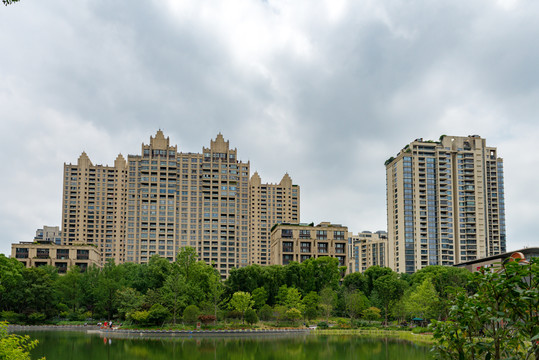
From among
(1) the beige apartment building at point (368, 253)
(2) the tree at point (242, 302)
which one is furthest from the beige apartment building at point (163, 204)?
(2) the tree at point (242, 302)

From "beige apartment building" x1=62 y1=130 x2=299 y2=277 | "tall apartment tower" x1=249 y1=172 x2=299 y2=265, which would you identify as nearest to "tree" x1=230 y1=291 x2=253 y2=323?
"beige apartment building" x1=62 y1=130 x2=299 y2=277

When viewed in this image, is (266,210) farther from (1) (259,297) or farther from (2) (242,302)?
(2) (242,302)

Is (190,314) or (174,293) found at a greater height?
(174,293)

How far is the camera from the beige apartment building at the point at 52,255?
12731 cm

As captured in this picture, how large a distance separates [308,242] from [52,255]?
63.7m

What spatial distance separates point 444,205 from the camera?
420ft

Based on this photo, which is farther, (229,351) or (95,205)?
(95,205)

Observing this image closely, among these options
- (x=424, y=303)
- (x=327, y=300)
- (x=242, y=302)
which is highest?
(x=424, y=303)

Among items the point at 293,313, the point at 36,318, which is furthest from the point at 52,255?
the point at 293,313

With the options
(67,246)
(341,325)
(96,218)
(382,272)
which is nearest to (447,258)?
(382,272)

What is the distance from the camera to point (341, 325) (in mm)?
79750

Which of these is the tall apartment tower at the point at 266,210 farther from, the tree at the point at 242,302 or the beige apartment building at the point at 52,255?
the tree at the point at 242,302

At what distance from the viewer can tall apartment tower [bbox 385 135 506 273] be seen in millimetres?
126375

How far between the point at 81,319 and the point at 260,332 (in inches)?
1470
